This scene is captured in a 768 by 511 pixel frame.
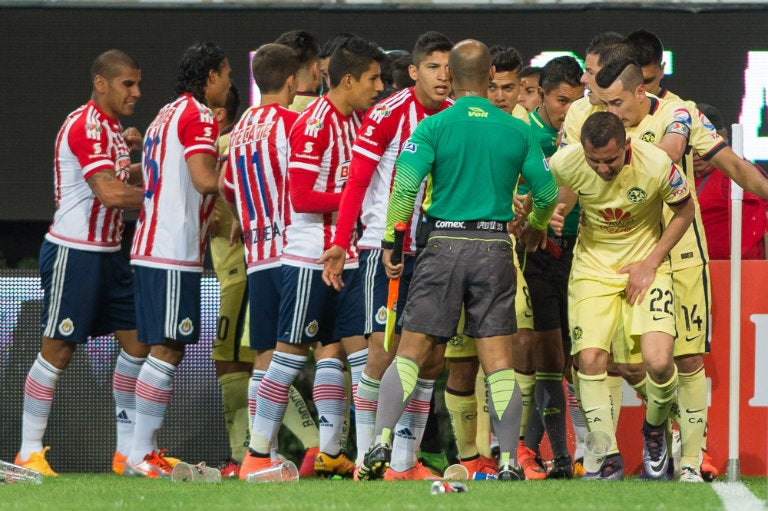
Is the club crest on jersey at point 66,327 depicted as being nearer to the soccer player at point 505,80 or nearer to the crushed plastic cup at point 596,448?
the soccer player at point 505,80

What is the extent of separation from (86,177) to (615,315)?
9.72 ft

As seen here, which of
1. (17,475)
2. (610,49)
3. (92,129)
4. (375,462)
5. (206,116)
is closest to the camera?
(375,462)

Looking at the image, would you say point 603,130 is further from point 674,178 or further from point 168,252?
point 168,252

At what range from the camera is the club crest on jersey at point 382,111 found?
727cm

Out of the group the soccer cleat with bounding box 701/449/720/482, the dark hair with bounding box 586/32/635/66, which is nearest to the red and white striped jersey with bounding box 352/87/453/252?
the dark hair with bounding box 586/32/635/66

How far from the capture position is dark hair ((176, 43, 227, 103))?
8.09m

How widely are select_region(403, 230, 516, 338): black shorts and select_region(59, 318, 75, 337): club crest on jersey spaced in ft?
7.24

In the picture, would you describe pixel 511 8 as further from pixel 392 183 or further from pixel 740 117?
pixel 392 183

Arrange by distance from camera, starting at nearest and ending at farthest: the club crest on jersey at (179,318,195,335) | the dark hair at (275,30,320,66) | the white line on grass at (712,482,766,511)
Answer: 1. the white line on grass at (712,482,766,511)
2. the club crest on jersey at (179,318,195,335)
3. the dark hair at (275,30,320,66)

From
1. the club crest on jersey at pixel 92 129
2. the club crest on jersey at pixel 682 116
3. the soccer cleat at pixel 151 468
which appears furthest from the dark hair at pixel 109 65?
the club crest on jersey at pixel 682 116

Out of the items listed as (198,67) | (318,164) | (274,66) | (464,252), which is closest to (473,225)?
(464,252)

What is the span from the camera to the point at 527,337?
794 cm

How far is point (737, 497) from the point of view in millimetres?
5941

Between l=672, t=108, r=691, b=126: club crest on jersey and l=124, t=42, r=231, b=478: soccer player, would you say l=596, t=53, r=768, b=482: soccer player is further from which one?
l=124, t=42, r=231, b=478: soccer player
